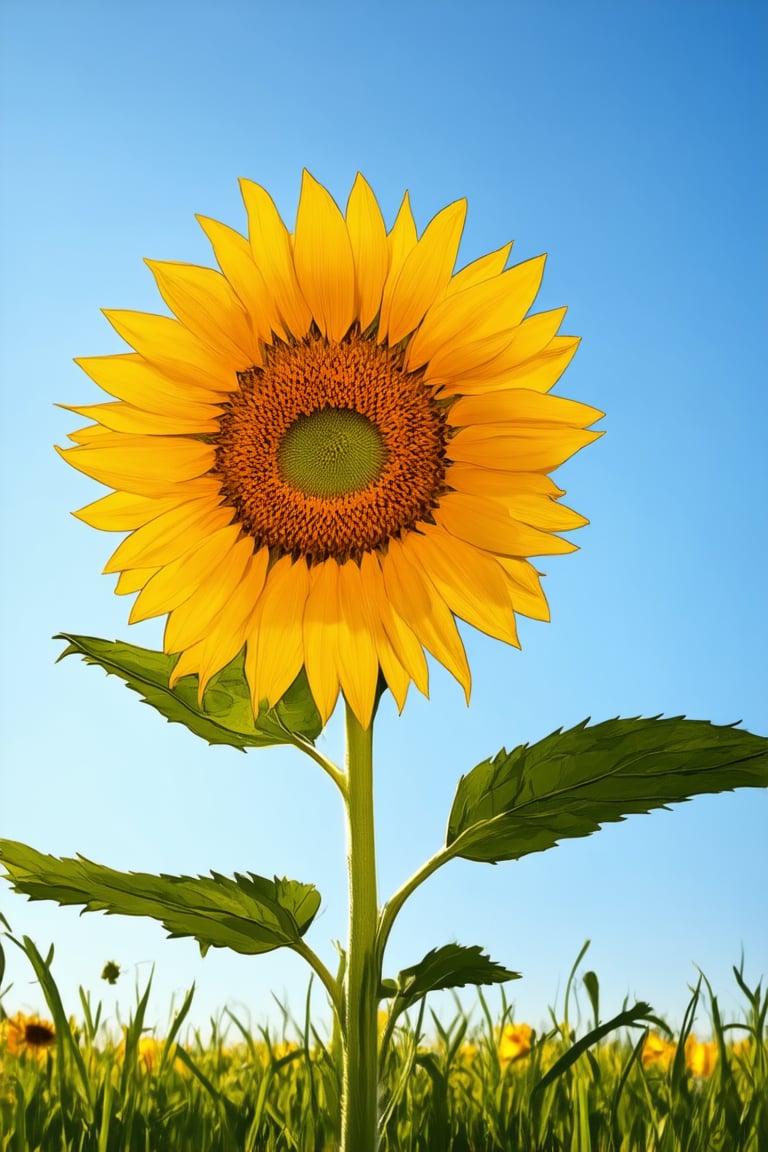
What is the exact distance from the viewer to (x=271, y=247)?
1.78 meters

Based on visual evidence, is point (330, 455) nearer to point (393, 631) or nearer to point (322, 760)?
point (393, 631)

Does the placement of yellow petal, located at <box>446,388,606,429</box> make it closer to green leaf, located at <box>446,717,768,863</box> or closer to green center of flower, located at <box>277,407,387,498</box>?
green center of flower, located at <box>277,407,387,498</box>

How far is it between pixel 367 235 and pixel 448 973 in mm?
1234

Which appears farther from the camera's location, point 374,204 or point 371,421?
point 371,421

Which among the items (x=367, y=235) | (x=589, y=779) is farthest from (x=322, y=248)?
(x=589, y=779)

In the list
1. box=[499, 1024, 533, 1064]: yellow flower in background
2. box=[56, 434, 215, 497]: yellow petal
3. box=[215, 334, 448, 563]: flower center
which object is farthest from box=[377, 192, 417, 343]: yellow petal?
box=[499, 1024, 533, 1064]: yellow flower in background

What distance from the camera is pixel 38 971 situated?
1.79m

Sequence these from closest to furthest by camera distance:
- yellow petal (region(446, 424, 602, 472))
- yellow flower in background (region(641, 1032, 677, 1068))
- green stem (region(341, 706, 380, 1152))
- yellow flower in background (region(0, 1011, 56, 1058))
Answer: green stem (region(341, 706, 380, 1152))
yellow petal (region(446, 424, 602, 472))
yellow flower in background (region(641, 1032, 677, 1068))
yellow flower in background (region(0, 1011, 56, 1058))

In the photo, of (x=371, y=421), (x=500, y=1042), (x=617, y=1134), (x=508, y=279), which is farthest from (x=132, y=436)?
(x=500, y=1042)

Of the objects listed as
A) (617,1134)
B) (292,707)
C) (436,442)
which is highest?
(436,442)

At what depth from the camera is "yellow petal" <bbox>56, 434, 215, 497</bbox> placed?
6.06 feet

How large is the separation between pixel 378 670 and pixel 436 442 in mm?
408

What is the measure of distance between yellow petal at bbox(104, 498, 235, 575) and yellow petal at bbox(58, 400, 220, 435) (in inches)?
5.2

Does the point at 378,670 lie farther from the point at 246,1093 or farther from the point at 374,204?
the point at 246,1093
